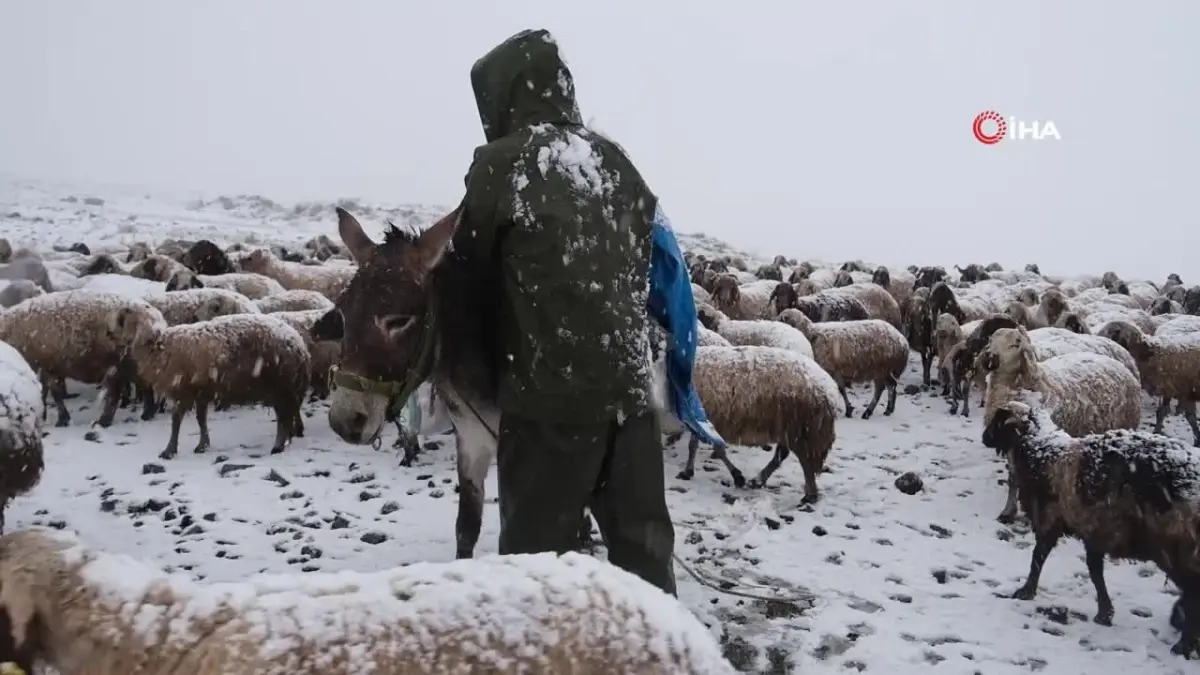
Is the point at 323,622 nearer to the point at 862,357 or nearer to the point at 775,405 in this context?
the point at 775,405

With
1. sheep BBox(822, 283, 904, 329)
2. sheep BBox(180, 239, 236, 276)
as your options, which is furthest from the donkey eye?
sheep BBox(822, 283, 904, 329)

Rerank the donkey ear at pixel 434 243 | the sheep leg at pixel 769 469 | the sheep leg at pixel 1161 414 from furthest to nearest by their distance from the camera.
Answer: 1. the sheep leg at pixel 1161 414
2. the sheep leg at pixel 769 469
3. the donkey ear at pixel 434 243

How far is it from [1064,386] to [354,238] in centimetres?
668

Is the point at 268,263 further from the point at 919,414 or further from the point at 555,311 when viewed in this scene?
the point at 555,311

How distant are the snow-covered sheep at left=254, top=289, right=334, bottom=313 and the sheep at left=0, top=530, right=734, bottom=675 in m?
9.56

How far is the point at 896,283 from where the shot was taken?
864 inches

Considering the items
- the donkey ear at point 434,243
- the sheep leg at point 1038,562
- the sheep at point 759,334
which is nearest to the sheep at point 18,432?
the donkey ear at point 434,243

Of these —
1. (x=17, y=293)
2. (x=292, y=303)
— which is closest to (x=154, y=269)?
(x=17, y=293)

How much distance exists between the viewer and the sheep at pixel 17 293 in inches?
420

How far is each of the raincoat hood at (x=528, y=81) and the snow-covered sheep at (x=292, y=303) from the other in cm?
851

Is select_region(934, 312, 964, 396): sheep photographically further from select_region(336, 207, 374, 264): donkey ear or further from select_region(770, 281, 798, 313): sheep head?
select_region(336, 207, 374, 264): donkey ear

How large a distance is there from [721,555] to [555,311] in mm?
3576

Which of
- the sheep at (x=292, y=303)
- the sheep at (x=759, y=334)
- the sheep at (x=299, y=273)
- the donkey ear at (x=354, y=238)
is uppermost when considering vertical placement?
the donkey ear at (x=354, y=238)

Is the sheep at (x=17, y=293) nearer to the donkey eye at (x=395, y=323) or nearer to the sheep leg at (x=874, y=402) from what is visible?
the donkey eye at (x=395, y=323)
